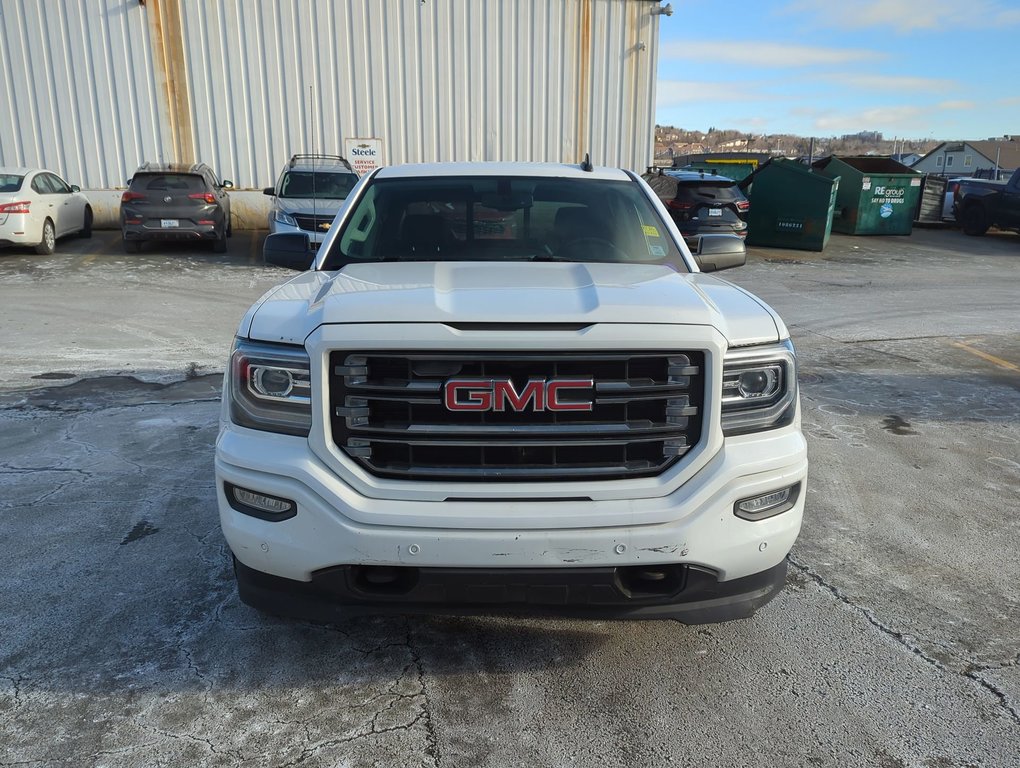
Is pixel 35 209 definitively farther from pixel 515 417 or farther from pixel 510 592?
pixel 510 592

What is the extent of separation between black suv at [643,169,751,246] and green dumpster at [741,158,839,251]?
2460mm

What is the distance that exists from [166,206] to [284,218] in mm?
2601

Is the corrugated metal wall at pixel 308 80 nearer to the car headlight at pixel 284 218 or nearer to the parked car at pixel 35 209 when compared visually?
the parked car at pixel 35 209

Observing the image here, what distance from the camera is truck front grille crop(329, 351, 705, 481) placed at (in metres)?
2.43

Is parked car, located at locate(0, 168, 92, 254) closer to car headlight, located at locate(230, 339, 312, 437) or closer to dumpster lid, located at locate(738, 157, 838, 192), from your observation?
car headlight, located at locate(230, 339, 312, 437)

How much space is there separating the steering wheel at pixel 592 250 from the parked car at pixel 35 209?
12146 mm

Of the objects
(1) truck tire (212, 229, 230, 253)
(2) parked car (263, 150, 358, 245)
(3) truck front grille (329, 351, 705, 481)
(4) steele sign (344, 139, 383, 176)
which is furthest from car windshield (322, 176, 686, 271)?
(4) steele sign (344, 139, 383, 176)

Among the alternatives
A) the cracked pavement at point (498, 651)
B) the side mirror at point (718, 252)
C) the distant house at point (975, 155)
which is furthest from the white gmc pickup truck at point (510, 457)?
the distant house at point (975, 155)

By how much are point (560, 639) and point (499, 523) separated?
85 cm

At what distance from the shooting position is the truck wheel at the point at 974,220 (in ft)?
68.1

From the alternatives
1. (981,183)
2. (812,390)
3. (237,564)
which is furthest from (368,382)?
(981,183)

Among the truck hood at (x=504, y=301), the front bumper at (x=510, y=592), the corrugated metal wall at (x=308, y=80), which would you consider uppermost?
the corrugated metal wall at (x=308, y=80)

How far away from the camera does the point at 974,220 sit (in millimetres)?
21016

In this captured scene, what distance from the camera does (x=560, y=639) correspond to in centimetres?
296
